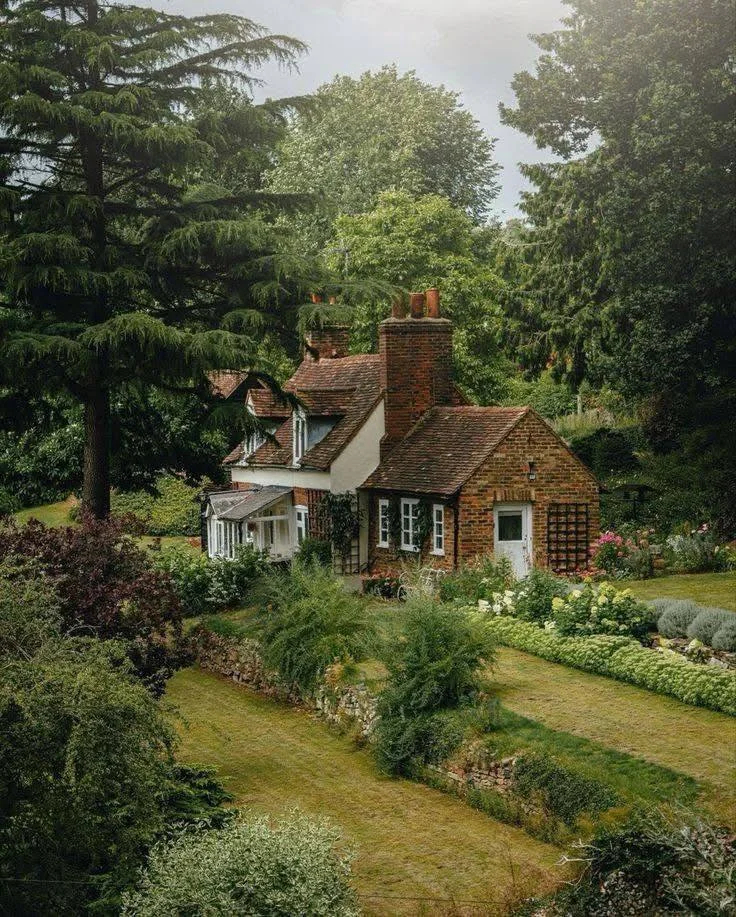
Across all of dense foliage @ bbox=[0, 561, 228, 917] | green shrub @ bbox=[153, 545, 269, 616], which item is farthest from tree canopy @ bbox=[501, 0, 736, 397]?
dense foliage @ bbox=[0, 561, 228, 917]

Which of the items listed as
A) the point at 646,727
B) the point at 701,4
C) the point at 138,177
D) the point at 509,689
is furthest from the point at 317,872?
the point at 701,4

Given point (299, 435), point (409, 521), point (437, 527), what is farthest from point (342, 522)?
point (299, 435)

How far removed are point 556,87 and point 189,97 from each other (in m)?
13.5

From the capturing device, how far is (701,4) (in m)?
36.1

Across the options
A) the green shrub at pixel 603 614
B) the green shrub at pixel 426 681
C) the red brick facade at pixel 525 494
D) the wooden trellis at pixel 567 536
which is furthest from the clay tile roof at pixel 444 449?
the green shrub at pixel 426 681

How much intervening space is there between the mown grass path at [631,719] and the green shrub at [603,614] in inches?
35.7

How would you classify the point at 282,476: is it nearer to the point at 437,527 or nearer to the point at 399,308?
the point at 399,308

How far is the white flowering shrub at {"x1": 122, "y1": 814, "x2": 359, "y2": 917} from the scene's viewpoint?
12.0m

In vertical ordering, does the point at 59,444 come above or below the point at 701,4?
below

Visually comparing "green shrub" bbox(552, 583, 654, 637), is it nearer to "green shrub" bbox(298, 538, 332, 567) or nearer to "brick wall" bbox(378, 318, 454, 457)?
"green shrub" bbox(298, 538, 332, 567)

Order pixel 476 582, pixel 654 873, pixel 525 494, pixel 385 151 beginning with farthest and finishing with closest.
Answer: pixel 385 151 → pixel 525 494 → pixel 476 582 → pixel 654 873

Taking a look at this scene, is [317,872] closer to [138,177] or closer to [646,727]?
[646,727]

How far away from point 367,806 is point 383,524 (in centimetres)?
1460

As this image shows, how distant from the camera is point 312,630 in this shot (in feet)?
76.4
